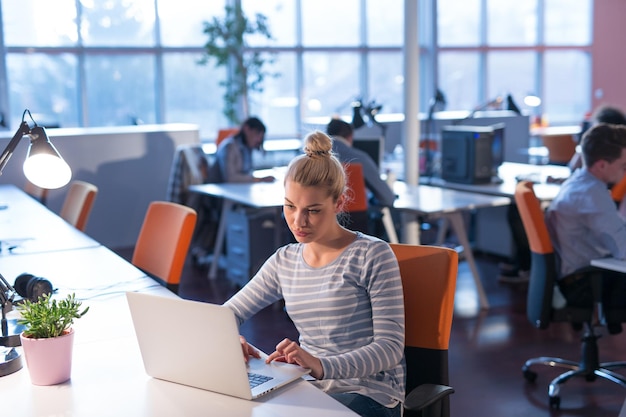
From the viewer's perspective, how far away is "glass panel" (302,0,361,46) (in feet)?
36.4

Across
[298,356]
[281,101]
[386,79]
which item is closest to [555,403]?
[298,356]

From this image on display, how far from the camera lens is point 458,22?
12.0 meters

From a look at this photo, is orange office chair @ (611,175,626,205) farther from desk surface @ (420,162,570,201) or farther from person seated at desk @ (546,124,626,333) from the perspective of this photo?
person seated at desk @ (546,124,626,333)

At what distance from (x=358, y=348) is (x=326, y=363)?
5.2 inches

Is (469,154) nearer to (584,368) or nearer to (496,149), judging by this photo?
(496,149)

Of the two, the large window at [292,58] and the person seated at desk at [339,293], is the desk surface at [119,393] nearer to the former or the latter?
the person seated at desk at [339,293]

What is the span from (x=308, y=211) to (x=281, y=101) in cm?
932

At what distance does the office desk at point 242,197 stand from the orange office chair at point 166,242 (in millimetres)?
1704

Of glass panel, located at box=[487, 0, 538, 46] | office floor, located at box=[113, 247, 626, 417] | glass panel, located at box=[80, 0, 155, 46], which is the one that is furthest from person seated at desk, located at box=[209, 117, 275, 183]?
glass panel, located at box=[487, 0, 538, 46]

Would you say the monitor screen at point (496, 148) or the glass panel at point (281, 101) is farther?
the glass panel at point (281, 101)

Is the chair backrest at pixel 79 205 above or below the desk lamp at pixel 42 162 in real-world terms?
below

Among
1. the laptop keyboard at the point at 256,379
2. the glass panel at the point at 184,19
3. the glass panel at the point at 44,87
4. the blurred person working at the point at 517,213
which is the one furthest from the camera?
the glass panel at the point at 184,19

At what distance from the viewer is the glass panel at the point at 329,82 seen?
442 inches

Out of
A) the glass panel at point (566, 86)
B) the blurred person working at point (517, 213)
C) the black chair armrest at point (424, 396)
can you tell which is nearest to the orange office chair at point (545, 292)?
the blurred person working at point (517, 213)
